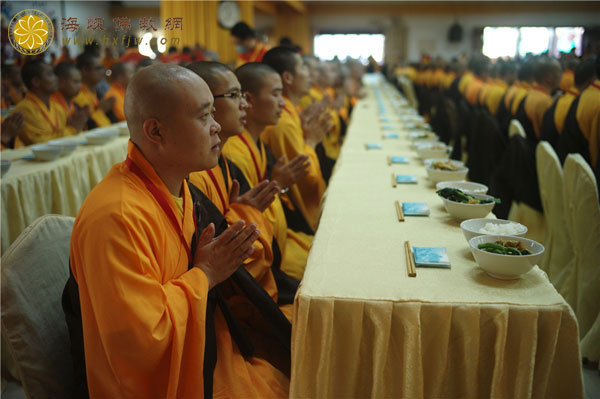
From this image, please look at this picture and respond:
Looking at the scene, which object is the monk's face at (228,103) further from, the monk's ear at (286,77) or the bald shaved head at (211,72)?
the monk's ear at (286,77)

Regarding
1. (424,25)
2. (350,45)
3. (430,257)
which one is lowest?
(430,257)

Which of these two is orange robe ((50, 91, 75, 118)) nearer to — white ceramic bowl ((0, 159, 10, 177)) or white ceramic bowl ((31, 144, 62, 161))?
white ceramic bowl ((31, 144, 62, 161))

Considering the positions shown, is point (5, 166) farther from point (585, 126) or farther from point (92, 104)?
point (585, 126)

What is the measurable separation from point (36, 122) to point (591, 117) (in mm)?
3686

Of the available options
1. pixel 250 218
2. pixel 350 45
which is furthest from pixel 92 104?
pixel 350 45

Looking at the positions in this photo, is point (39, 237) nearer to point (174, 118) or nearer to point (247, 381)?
point (174, 118)

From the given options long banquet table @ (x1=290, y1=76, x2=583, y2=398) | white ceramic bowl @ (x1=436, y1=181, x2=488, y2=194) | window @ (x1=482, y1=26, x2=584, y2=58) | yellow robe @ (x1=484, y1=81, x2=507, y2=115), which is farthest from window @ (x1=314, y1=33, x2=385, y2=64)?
long banquet table @ (x1=290, y1=76, x2=583, y2=398)

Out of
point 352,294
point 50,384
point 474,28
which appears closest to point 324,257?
point 352,294

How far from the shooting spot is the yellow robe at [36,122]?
378 centimetres

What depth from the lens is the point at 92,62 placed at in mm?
4961

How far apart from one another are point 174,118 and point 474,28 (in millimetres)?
→ 19350

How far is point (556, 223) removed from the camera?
2.58m

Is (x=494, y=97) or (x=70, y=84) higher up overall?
(x=70, y=84)

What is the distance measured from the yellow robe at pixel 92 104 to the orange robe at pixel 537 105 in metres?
3.64
